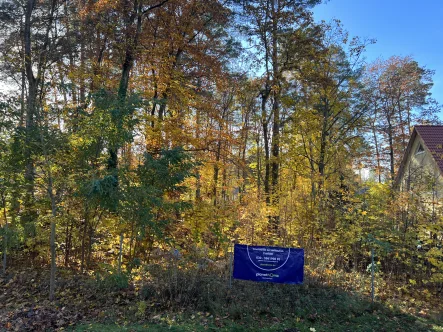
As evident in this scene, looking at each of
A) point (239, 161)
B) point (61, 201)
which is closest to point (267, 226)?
point (239, 161)

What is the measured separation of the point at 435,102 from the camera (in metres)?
21.3

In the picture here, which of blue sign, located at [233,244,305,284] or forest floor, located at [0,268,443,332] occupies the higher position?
blue sign, located at [233,244,305,284]

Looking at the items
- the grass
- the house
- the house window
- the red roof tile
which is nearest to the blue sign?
the grass

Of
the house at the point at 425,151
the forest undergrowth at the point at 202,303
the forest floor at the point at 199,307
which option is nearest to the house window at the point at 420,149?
the house at the point at 425,151

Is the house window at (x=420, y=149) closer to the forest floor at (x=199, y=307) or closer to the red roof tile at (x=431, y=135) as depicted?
the red roof tile at (x=431, y=135)

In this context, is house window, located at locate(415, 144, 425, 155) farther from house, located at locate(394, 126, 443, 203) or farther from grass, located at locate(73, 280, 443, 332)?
grass, located at locate(73, 280, 443, 332)

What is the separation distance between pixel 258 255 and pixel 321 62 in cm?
1002

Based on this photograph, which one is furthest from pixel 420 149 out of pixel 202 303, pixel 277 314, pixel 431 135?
pixel 202 303

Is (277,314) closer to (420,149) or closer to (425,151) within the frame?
(425,151)

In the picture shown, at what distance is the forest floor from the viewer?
16.9 ft

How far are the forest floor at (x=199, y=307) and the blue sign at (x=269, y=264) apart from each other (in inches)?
11.4

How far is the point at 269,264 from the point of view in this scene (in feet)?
21.2

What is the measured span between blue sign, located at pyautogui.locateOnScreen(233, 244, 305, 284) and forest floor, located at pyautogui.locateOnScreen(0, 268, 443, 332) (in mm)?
290

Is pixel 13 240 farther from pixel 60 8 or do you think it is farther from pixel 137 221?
pixel 60 8
